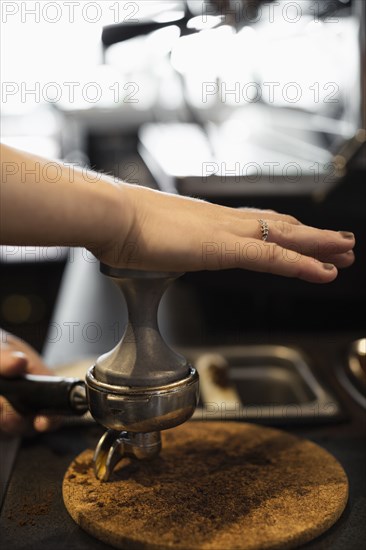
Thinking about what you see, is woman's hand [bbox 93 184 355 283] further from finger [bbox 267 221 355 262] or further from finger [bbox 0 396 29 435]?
finger [bbox 0 396 29 435]

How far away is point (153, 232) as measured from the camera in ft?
2.08

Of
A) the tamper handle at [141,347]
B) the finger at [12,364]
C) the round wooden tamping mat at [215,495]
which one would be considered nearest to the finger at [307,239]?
the tamper handle at [141,347]

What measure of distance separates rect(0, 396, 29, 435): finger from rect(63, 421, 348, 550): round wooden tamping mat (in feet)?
0.40

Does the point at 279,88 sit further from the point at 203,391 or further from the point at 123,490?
the point at 123,490

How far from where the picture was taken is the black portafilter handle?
2.74 feet

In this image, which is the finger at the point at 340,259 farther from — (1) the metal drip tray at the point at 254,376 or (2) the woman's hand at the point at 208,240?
(1) the metal drip tray at the point at 254,376

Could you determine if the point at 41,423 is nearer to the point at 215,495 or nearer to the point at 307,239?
the point at 215,495

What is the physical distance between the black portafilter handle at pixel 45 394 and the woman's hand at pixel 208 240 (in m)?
0.25

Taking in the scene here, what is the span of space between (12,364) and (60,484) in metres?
0.18

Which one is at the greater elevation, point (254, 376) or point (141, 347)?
point (141, 347)

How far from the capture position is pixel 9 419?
0.92m

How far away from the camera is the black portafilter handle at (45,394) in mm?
834

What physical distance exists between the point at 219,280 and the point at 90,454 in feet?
2.89

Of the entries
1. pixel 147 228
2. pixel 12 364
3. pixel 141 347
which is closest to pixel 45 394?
pixel 12 364
